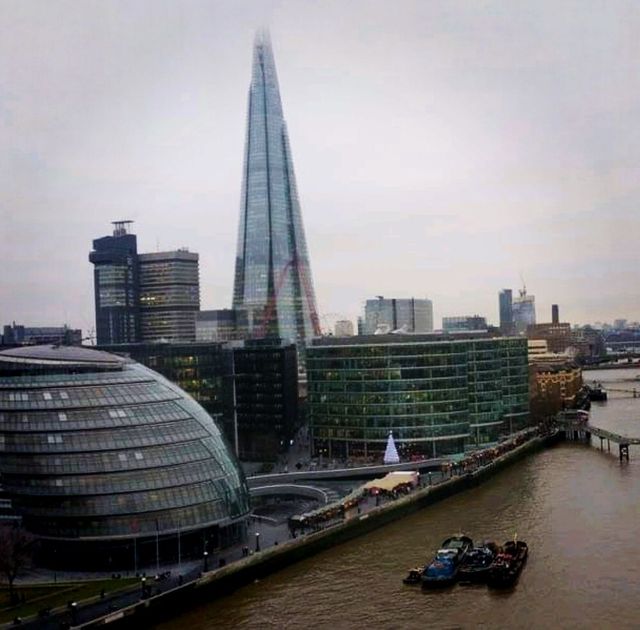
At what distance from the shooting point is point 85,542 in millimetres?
45281

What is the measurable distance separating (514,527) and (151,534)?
21237 millimetres

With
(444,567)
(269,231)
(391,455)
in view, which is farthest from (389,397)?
(269,231)

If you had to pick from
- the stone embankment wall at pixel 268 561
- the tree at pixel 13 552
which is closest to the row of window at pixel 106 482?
the tree at pixel 13 552

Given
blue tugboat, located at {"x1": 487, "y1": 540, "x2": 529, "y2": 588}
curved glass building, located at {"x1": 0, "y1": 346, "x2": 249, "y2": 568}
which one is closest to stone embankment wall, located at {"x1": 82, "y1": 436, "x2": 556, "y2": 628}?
curved glass building, located at {"x1": 0, "y1": 346, "x2": 249, "y2": 568}

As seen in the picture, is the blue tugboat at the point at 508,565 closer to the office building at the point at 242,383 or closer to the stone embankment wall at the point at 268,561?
the stone embankment wall at the point at 268,561

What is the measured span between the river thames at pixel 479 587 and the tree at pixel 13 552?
691cm

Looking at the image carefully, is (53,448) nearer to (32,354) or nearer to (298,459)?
(32,354)

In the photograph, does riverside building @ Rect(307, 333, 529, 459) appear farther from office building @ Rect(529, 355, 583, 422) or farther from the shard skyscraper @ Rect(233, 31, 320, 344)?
the shard skyscraper @ Rect(233, 31, 320, 344)

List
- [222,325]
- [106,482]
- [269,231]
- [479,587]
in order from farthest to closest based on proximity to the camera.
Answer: [222,325] < [269,231] < [106,482] < [479,587]

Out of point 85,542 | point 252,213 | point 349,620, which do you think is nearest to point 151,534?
point 85,542

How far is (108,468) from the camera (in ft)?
152

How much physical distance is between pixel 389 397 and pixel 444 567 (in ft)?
128

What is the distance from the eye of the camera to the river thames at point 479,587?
1550 inches

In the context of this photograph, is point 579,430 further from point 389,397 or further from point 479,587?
point 479,587
